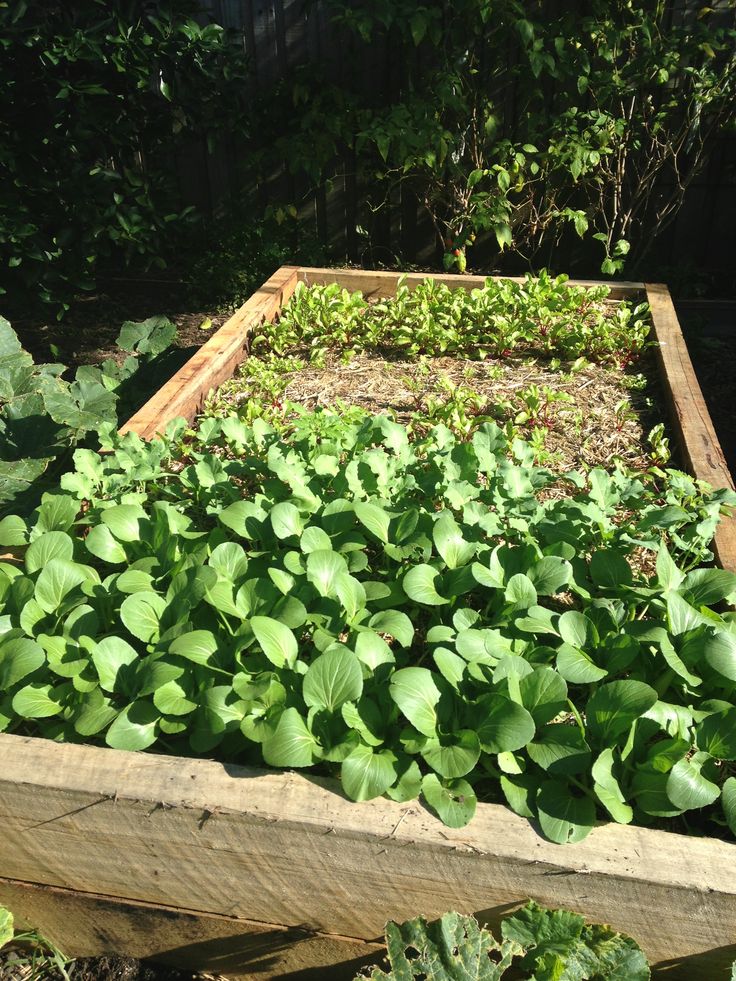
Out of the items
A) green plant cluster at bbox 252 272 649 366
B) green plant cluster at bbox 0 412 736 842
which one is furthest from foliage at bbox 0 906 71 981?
green plant cluster at bbox 252 272 649 366

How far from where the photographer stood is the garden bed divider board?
8.42 feet

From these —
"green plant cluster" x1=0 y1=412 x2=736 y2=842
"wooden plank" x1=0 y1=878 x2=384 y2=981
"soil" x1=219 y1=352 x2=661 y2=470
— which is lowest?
"wooden plank" x1=0 y1=878 x2=384 y2=981

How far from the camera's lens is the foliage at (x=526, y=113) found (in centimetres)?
498

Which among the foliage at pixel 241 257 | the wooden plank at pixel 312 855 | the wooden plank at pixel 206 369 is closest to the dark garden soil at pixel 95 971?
the wooden plank at pixel 312 855

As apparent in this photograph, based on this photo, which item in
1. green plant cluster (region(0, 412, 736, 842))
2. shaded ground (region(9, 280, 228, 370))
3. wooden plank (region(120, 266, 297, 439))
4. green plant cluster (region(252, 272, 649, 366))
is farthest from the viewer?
shaded ground (region(9, 280, 228, 370))

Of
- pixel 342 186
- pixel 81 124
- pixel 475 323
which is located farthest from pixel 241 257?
pixel 475 323

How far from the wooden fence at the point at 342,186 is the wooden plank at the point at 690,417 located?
244 cm

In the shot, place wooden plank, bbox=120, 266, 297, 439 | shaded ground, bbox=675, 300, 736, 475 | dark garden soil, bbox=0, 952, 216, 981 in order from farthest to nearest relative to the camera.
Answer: shaded ground, bbox=675, 300, 736, 475, wooden plank, bbox=120, 266, 297, 439, dark garden soil, bbox=0, 952, 216, 981

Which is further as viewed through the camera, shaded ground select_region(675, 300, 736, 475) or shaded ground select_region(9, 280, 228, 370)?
shaded ground select_region(9, 280, 228, 370)

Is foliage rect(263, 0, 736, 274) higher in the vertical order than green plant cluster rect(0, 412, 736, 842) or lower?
higher

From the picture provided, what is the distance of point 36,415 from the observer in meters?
2.74

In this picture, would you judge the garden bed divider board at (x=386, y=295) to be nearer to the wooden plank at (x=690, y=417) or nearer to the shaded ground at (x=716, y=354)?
the wooden plank at (x=690, y=417)

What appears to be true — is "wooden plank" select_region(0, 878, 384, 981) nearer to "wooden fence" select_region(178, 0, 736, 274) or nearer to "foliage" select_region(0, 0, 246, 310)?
"foliage" select_region(0, 0, 246, 310)

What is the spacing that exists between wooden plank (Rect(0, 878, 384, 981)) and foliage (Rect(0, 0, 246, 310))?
3.47 m
